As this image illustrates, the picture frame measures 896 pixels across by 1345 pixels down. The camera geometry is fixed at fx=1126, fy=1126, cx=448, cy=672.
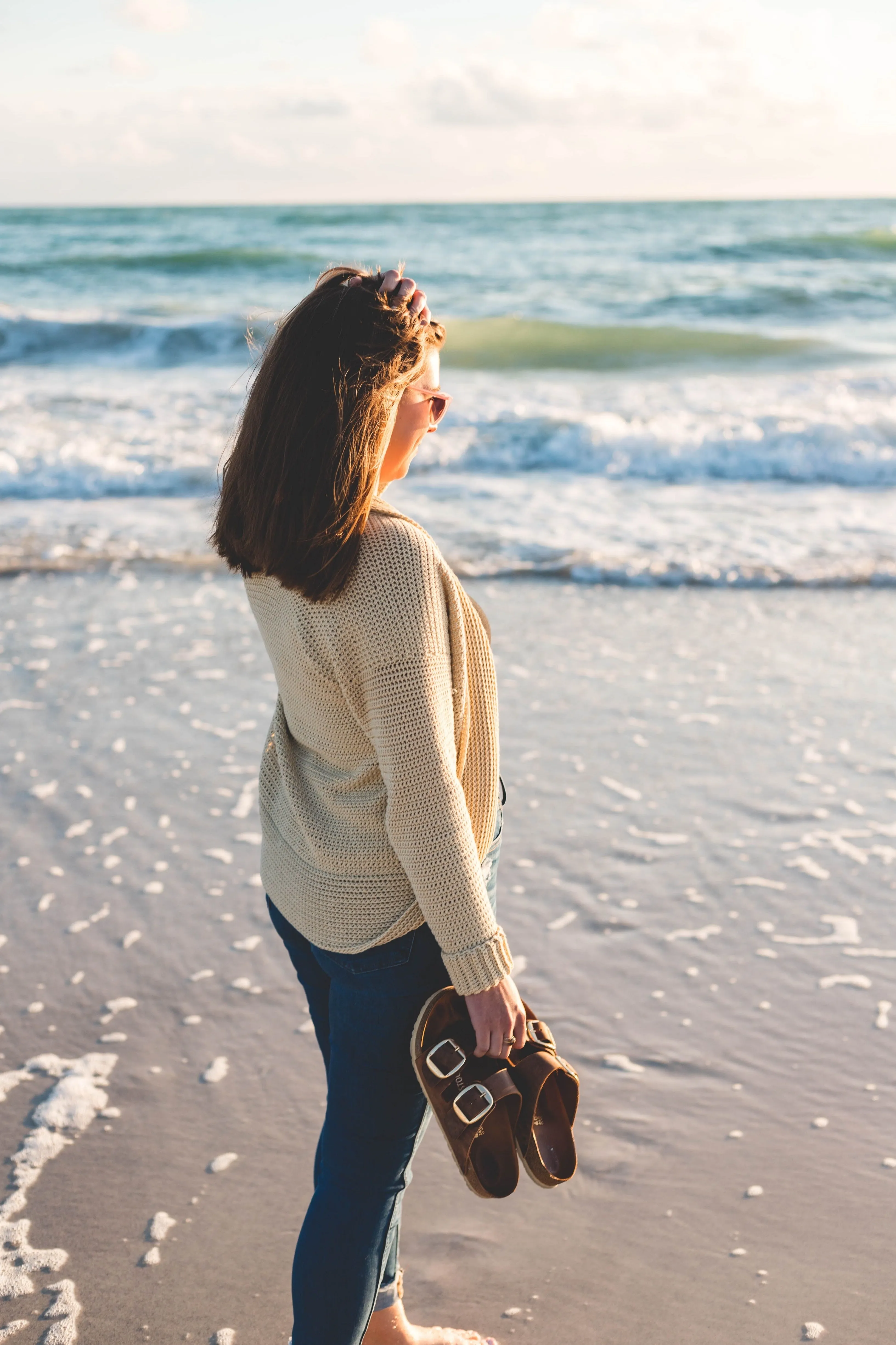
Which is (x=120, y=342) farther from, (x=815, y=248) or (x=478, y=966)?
(x=815, y=248)

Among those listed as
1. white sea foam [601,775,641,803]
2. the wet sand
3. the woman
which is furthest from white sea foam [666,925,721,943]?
the woman

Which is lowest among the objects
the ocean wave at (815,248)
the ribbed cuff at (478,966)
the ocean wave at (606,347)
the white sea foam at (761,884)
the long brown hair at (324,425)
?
the white sea foam at (761,884)

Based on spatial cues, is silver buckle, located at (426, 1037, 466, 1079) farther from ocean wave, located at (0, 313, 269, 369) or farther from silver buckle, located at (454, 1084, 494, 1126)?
ocean wave, located at (0, 313, 269, 369)

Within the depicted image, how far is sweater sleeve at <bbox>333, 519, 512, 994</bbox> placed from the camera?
4.64 ft

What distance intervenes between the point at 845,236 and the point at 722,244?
4005 millimetres

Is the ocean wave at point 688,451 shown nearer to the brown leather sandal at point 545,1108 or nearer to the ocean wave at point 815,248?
the brown leather sandal at point 545,1108

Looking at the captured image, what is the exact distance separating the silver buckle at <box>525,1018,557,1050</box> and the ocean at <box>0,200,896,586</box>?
1.07m

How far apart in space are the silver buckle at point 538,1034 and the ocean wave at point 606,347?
14.2 metres

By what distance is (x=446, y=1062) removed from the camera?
150 cm

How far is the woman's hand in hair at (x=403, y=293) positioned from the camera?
147 cm

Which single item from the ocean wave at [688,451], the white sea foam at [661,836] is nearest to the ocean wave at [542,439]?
the ocean wave at [688,451]

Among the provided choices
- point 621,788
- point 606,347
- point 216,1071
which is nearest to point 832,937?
point 621,788

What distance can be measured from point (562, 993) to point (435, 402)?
193 centimetres

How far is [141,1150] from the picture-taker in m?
2.50
